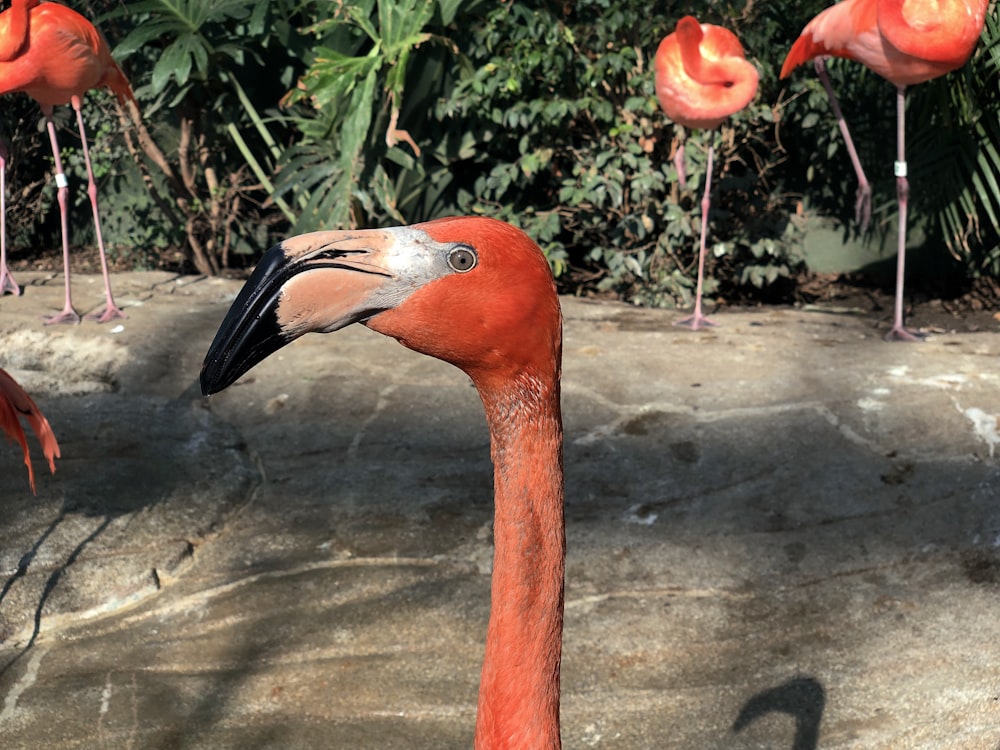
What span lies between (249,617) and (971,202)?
4437 mm

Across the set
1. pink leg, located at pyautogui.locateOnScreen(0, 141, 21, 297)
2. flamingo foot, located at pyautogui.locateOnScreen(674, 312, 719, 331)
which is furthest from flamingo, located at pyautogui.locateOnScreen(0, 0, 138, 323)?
flamingo foot, located at pyautogui.locateOnScreen(674, 312, 719, 331)

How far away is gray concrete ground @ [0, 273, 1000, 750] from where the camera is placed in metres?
2.50

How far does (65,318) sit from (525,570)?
418 cm

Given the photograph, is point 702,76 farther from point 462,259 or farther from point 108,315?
point 462,259

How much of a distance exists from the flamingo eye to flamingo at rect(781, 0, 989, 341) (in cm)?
362

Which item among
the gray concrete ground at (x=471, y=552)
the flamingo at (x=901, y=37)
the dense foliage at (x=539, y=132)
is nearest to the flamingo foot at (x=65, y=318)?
the gray concrete ground at (x=471, y=552)

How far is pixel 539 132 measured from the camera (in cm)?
605

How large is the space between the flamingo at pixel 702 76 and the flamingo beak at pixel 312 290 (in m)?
3.76

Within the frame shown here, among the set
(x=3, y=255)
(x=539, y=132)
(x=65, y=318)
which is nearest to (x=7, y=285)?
(x=3, y=255)

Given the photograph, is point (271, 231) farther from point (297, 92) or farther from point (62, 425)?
point (62, 425)

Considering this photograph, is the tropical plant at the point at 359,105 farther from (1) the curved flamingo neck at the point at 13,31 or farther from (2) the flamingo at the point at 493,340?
(2) the flamingo at the point at 493,340

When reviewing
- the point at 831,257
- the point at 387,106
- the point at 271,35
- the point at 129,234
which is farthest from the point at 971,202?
the point at 129,234

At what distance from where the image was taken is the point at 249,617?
9.47 ft

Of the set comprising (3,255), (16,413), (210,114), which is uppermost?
(210,114)
